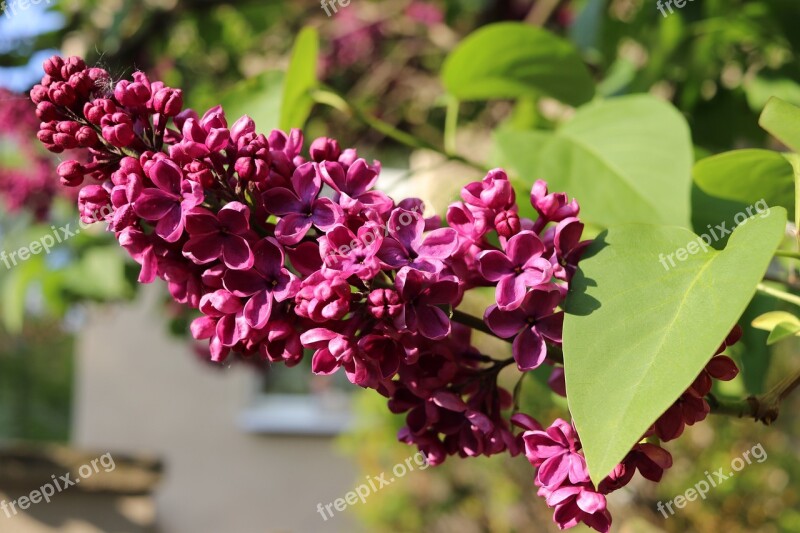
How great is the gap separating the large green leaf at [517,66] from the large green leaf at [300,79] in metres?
0.23

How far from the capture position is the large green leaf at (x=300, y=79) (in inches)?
44.0

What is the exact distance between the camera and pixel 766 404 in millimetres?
631

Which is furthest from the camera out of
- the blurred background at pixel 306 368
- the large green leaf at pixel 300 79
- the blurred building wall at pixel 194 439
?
the blurred building wall at pixel 194 439

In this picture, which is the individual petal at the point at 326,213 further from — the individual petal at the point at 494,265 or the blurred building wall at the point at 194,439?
the blurred building wall at the point at 194,439

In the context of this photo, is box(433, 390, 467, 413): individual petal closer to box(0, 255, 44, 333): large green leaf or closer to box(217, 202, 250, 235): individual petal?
box(217, 202, 250, 235): individual petal

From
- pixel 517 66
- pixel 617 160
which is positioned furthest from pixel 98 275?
pixel 617 160

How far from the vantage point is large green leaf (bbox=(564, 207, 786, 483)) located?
Result: 1.64ft

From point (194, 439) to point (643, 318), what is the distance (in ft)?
22.5

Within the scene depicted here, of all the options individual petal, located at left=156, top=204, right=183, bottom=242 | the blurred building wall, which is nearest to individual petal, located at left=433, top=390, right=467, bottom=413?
individual petal, located at left=156, top=204, right=183, bottom=242

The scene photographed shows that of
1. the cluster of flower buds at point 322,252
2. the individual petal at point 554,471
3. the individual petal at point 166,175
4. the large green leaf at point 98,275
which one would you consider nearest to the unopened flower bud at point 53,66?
the cluster of flower buds at point 322,252

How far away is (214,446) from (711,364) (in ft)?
22.2

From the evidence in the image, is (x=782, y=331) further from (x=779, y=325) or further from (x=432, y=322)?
(x=432, y=322)

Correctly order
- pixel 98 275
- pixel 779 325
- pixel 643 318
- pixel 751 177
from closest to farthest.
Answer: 1. pixel 643 318
2. pixel 779 325
3. pixel 751 177
4. pixel 98 275

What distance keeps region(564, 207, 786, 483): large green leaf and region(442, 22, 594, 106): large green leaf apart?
2.28 feet
